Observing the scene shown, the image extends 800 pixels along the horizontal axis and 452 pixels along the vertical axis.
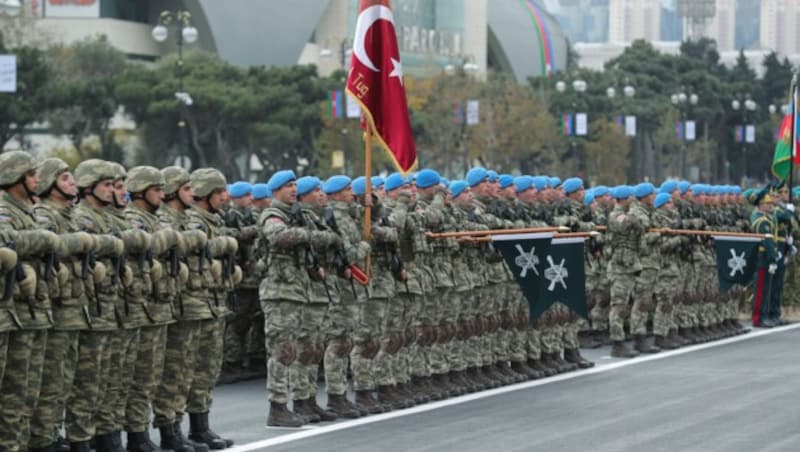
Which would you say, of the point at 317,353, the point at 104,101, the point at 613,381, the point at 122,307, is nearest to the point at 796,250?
the point at 613,381

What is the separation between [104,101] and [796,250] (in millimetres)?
40334

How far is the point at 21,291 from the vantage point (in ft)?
35.1

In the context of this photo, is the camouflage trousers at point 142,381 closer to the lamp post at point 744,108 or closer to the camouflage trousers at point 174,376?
the camouflage trousers at point 174,376

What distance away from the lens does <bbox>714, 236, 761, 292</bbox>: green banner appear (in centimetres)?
2381

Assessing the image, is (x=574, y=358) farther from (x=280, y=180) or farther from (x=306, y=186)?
(x=280, y=180)

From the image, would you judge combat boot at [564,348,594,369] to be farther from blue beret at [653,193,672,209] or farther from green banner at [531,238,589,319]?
blue beret at [653,193,672,209]

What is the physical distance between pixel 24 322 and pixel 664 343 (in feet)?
41.1

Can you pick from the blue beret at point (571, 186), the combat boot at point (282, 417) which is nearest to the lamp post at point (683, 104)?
the blue beret at point (571, 186)

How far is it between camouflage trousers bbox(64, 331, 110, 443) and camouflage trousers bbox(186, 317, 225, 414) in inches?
53.9

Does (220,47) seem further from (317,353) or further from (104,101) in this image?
(317,353)

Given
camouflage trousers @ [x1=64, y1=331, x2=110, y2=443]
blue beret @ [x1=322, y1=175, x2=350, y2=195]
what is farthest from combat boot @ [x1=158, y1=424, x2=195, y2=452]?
blue beret @ [x1=322, y1=175, x2=350, y2=195]

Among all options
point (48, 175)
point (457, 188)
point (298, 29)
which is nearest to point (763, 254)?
point (457, 188)

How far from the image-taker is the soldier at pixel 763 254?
2534 cm

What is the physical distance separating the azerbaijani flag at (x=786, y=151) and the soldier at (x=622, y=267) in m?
4.77
